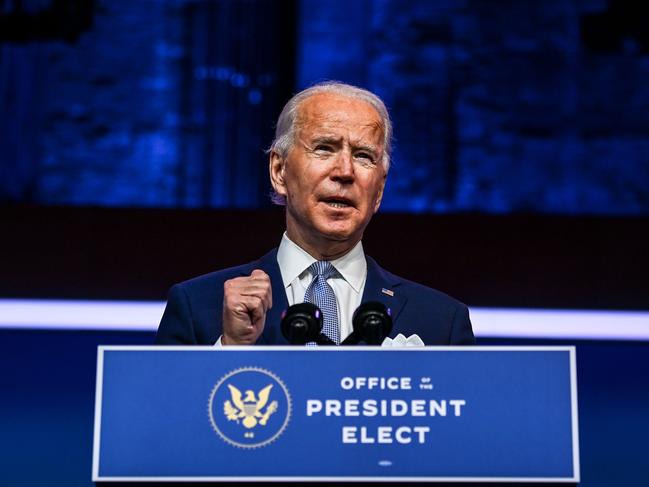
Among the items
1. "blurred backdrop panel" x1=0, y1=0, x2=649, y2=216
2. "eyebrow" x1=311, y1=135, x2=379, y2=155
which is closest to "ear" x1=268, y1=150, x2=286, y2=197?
"eyebrow" x1=311, y1=135, x2=379, y2=155

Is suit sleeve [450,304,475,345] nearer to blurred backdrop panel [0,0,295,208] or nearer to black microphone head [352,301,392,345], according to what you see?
black microphone head [352,301,392,345]

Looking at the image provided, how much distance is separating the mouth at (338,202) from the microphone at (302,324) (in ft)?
1.53

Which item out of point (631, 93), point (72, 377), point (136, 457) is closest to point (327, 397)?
point (136, 457)

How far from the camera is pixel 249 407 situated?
111 centimetres

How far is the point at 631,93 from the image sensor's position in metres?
3.75

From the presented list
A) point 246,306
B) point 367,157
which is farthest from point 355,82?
point 246,306

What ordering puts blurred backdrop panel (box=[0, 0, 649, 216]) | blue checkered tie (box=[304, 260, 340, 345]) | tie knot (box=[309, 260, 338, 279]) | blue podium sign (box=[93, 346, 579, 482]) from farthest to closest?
1. blurred backdrop panel (box=[0, 0, 649, 216])
2. tie knot (box=[309, 260, 338, 279])
3. blue checkered tie (box=[304, 260, 340, 345])
4. blue podium sign (box=[93, 346, 579, 482])

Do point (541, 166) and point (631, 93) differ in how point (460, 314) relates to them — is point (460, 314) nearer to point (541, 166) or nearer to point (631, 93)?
point (541, 166)

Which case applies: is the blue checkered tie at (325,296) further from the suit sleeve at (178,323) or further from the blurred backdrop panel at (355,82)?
the blurred backdrop panel at (355,82)

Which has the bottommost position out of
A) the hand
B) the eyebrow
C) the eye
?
the hand

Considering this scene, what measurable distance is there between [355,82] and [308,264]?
2101mm

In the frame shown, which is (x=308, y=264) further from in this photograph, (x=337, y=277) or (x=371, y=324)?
(x=371, y=324)

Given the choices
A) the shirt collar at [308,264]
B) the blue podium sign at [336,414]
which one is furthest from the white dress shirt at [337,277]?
the blue podium sign at [336,414]

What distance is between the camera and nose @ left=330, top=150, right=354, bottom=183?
5.44 feet
